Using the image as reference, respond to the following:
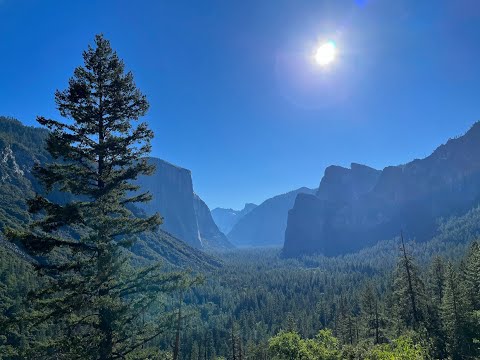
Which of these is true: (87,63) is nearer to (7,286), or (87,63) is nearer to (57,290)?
(57,290)

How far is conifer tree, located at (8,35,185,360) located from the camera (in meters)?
12.6

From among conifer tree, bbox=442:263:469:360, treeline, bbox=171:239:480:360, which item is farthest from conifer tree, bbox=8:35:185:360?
conifer tree, bbox=442:263:469:360

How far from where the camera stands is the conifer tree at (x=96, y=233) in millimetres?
12578

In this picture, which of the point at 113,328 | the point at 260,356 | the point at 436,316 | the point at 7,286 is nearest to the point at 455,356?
the point at 436,316

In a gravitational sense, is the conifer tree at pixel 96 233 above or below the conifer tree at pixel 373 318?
above

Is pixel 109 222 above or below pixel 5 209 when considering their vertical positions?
below

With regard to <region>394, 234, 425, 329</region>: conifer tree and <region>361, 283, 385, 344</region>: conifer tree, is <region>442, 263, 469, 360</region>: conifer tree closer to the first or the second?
<region>394, 234, 425, 329</region>: conifer tree

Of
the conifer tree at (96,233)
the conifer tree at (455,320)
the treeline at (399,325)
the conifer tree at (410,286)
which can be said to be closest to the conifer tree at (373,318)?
the treeline at (399,325)

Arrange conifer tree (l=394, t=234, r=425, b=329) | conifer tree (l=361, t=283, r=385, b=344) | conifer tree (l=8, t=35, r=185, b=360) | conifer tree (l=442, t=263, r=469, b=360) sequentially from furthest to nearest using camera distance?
conifer tree (l=361, t=283, r=385, b=344) → conifer tree (l=394, t=234, r=425, b=329) → conifer tree (l=442, t=263, r=469, b=360) → conifer tree (l=8, t=35, r=185, b=360)

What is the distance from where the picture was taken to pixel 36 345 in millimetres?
12172

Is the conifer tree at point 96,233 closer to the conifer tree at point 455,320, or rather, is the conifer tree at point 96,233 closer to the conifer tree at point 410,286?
the conifer tree at point 410,286

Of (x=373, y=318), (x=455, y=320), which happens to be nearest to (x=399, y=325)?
(x=455, y=320)

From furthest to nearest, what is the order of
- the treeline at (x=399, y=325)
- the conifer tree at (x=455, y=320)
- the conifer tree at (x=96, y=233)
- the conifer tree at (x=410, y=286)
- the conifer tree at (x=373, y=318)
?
the conifer tree at (x=373, y=318), the conifer tree at (x=410, y=286), the conifer tree at (x=455, y=320), the treeline at (x=399, y=325), the conifer tree at (x=96, y=233)

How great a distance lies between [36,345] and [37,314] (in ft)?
3.41
